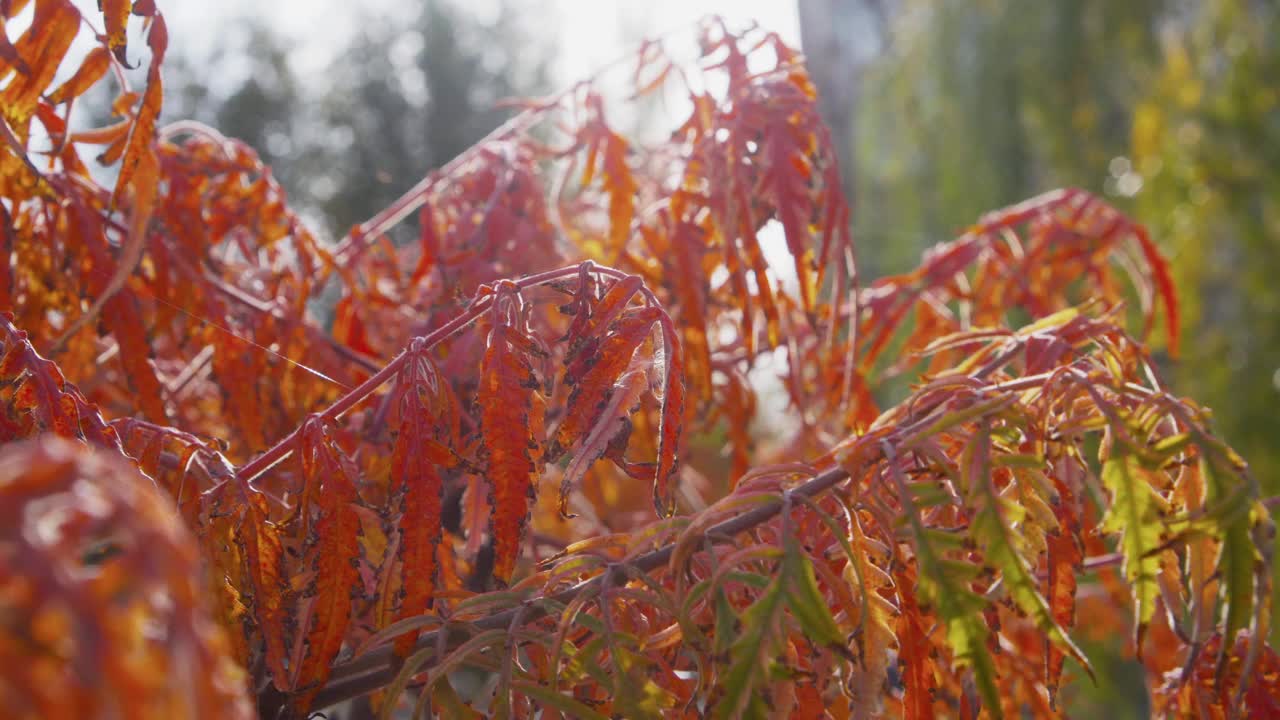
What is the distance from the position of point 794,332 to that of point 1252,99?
302 cm

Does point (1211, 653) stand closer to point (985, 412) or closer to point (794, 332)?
point (985, 412)

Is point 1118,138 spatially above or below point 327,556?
below

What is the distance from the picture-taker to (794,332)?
1.00 m

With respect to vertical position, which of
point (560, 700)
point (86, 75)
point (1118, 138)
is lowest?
point (1118, 138)

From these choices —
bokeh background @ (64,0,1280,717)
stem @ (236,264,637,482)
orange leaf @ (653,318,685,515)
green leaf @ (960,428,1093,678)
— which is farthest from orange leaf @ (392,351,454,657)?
bokeh background @ (64,0,1280,717)

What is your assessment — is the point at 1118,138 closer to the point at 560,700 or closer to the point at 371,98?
the point at 560,700

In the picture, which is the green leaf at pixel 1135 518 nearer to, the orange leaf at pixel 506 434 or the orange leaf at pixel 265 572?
the orange leaf at pixel 506 434

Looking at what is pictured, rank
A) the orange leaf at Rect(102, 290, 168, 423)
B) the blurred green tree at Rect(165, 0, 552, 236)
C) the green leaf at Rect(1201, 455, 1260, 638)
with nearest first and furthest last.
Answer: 1. the green leaf at Rect(1201, 455, 1260, 638)
2. the orange leaf at Rect(102, 290, 168, 423)
3. the blurred green tree at Rect(165, 0, 552, 236)

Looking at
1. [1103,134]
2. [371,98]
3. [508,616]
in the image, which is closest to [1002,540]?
[508,616]

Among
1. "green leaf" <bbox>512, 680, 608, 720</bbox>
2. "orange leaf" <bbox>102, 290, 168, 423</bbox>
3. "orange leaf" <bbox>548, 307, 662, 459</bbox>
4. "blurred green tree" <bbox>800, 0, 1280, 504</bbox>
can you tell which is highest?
"orange leaf" <bbox>102, 290, 168, 423</bbox>

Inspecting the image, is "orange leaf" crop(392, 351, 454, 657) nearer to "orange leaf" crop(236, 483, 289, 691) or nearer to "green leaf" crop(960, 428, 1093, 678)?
"orange leaf" crop(236, 483, 289, 691)

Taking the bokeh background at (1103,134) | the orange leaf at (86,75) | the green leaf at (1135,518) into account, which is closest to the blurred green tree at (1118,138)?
the bokeh background at (1103,134)

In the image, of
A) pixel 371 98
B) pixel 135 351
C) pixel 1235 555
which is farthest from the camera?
pixel 371 98

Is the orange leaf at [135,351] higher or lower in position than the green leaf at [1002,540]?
higher
